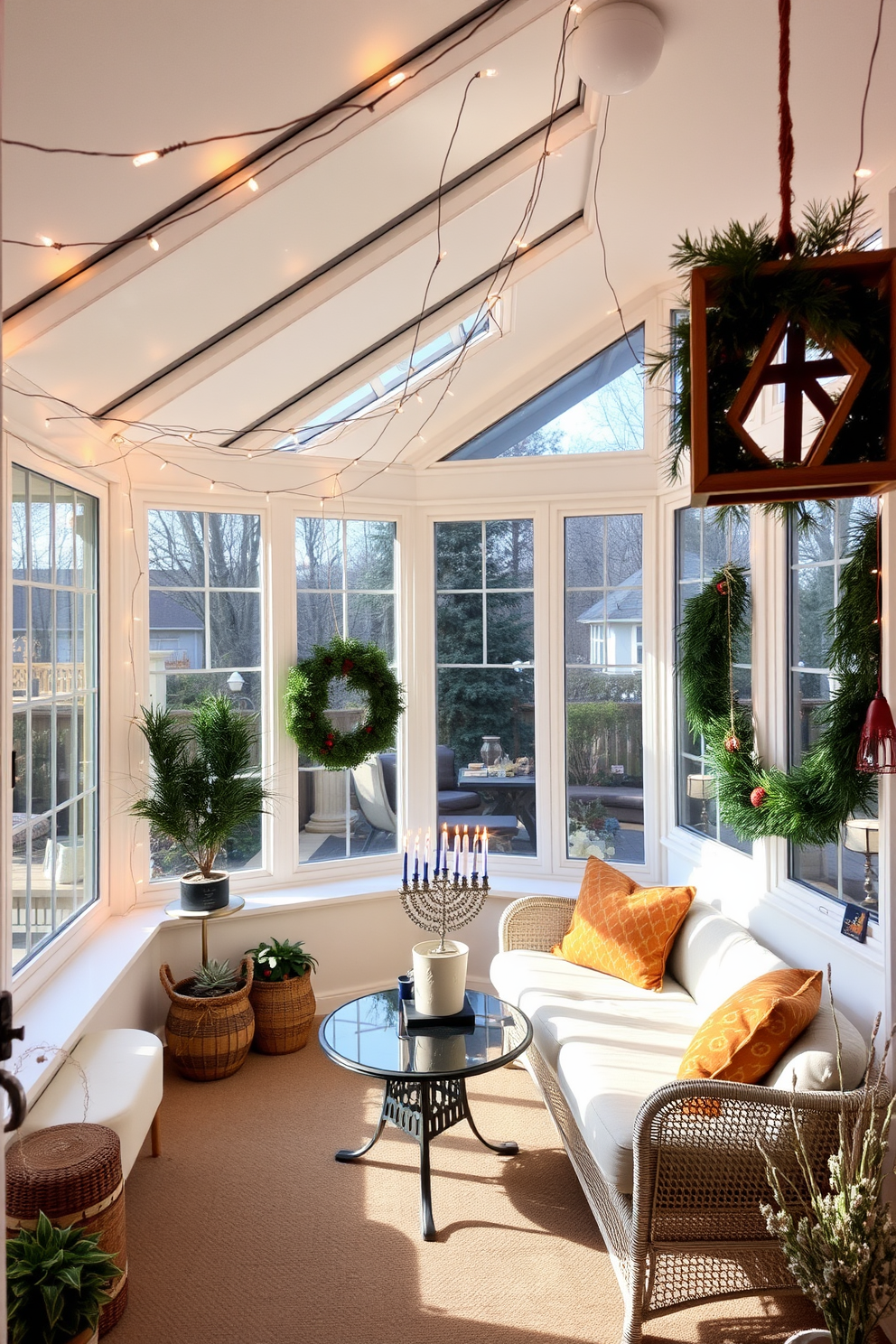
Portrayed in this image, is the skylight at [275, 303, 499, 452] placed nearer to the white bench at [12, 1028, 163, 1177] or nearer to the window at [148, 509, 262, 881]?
the window at [148, 509, 262, 881]

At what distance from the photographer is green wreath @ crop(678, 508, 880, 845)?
8.90 feet

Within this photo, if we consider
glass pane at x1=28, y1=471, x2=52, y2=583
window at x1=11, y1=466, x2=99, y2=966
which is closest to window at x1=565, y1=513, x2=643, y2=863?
window at x1=11, y1=466, x2=99, y2=966

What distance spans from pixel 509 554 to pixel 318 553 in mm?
965

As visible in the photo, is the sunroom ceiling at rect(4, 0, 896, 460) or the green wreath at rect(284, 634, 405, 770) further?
the green wreath at rect(284, 634, 405, 770)

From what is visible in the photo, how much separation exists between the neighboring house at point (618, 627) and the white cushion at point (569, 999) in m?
1.48

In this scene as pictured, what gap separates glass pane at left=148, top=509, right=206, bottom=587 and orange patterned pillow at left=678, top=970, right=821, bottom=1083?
295 centimetres

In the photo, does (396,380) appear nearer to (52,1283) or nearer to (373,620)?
(373,620)

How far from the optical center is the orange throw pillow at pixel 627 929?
3615mm

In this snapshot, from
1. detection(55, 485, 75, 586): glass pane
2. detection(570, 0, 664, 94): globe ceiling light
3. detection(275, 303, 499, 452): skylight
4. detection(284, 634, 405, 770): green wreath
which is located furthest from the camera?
detection(284, 634, 405, 770): green wreath

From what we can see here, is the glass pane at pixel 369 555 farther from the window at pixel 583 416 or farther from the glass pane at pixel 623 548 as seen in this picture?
the glass pane at pixel 623 548

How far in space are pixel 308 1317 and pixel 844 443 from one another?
98.0 inches

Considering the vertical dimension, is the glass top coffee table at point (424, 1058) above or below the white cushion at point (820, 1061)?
below

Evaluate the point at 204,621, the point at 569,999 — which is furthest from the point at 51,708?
the point at 569,999

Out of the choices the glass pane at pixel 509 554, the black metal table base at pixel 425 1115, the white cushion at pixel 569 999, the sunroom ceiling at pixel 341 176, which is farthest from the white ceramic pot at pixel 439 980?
the sunroom ceiling at pixel 341 176
